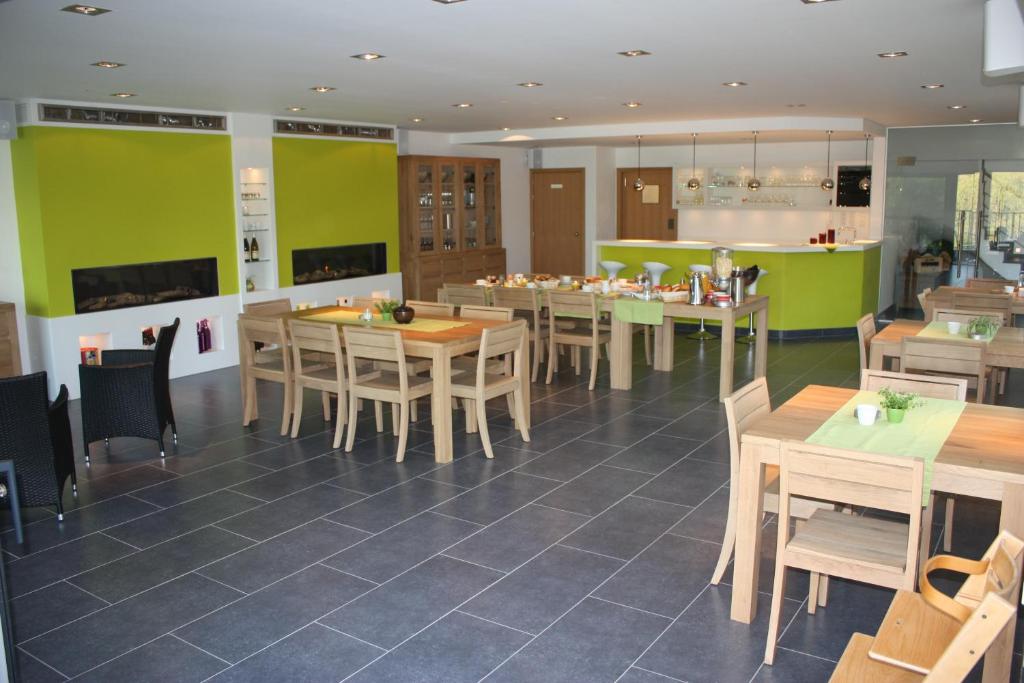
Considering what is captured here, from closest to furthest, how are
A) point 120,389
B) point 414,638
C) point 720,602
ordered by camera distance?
point 414,638 < point 720,602 < point 120,389

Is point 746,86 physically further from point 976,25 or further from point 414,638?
point 414,638

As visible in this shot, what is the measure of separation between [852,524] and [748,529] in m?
0.40

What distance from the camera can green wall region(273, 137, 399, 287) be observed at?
32.2 ft

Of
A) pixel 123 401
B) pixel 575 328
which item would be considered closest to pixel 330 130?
pixel 575 328

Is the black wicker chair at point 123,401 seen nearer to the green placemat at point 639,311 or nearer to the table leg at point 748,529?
the green placemat at point 639,311

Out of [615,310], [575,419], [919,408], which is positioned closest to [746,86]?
[615,310]

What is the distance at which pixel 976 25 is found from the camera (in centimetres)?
472

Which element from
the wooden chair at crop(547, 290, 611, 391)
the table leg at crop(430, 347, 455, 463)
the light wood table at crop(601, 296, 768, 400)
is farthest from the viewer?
the wooden chair at crop(547, 290, 611, 391)

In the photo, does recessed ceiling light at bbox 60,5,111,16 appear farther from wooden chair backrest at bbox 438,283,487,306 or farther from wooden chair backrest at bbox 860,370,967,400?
wooden chair backrest at bbox 438,283,487,306

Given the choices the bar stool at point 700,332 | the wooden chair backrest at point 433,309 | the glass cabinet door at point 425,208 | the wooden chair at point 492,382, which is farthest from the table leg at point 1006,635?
the glass cabinet door at point 425,208

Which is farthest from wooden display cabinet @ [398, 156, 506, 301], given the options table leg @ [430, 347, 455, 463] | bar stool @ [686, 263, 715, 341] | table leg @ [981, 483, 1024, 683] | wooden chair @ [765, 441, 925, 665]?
table leg @ [981, 483, 1024, 683]

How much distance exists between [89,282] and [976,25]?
7.34m

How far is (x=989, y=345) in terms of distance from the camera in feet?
18.6

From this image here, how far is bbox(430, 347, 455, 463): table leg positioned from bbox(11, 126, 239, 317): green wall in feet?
13.3
